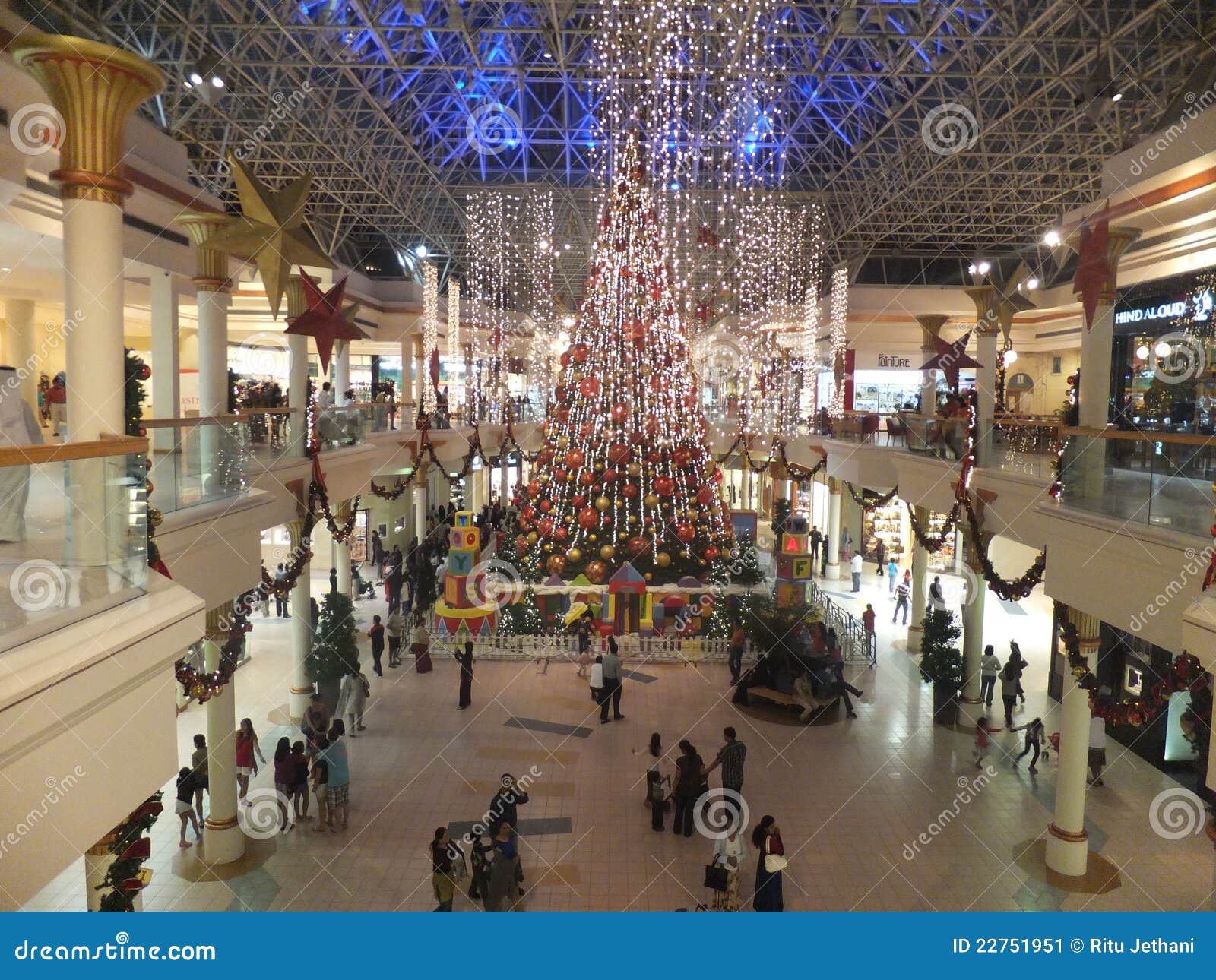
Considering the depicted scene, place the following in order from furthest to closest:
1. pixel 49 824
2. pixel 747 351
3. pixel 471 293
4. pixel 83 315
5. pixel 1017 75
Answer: pixel 747 351 < pixel 471 293 < pixel 1017 75 < pixel 83 315 < pixel 49 824

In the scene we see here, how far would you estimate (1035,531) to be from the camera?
7910mm

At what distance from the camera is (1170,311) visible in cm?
1711

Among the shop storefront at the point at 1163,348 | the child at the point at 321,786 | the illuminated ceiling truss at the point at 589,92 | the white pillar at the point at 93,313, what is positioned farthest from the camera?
the shop storefront at the point at 1163,348

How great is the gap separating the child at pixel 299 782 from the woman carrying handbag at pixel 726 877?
13.8ft

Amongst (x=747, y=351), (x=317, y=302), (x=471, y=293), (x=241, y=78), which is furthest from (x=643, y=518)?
(x=747, y=351)

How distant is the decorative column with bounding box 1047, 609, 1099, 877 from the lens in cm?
790

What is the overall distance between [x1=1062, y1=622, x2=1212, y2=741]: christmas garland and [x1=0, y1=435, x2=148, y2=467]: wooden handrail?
487cm

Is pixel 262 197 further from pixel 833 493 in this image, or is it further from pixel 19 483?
pixel 833 493

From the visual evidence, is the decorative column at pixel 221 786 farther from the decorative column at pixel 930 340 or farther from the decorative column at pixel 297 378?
the decorative column at pixel 930 340

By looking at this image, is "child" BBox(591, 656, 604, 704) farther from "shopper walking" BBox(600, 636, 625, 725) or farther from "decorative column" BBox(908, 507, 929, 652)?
"decorative column" BBox(908, 507, 929, 652)

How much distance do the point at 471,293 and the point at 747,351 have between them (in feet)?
34.9

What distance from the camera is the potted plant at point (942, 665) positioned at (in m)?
11.7

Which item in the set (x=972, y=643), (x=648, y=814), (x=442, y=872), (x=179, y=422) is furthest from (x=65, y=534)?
(x=972, y=643)

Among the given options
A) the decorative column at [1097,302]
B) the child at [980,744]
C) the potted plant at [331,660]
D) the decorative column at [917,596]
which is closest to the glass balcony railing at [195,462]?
the potted plant at [331,660]
